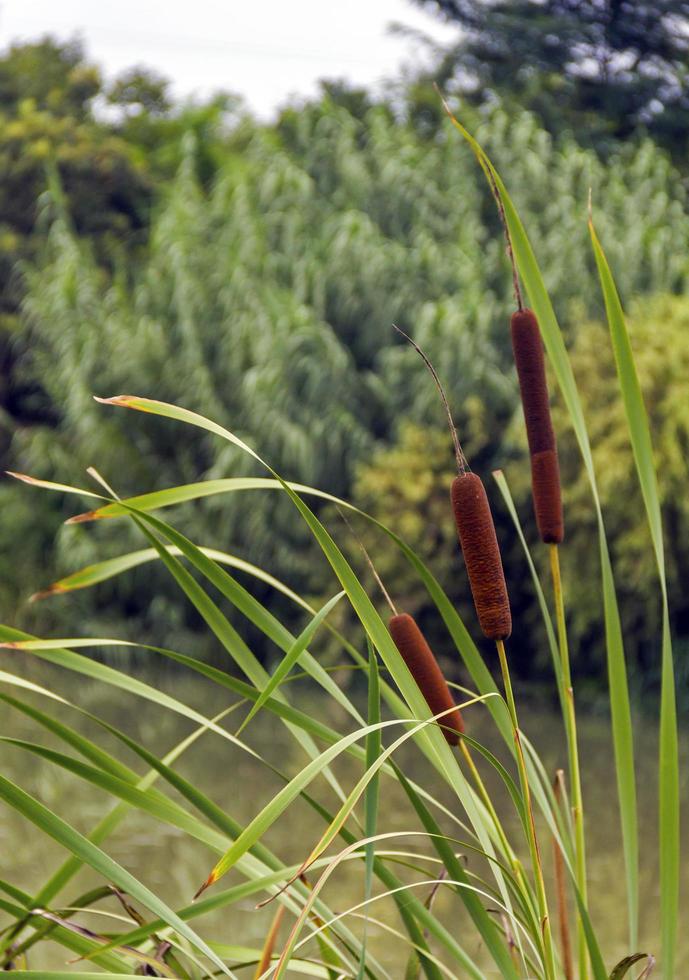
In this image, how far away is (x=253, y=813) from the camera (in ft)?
17.0

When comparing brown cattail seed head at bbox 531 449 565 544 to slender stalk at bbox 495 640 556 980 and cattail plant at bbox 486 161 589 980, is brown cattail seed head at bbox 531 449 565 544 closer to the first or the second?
cattail plant at bbox 486 161 589 980

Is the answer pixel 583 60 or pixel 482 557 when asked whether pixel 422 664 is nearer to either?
pixel 482 557

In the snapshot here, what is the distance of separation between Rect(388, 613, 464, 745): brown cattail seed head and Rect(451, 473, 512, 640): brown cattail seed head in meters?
0.06

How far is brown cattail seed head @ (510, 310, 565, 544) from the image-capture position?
784 millimetres

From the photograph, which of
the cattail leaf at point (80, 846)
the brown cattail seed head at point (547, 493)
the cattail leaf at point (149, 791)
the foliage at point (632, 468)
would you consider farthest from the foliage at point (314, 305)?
the cattail leaf at point (80, 846)

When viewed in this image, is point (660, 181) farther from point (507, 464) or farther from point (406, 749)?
point (406, 749)

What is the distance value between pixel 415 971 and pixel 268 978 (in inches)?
8.3

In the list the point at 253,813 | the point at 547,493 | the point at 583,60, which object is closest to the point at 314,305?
Result: the point at 253,813

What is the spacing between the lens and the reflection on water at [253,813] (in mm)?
3803

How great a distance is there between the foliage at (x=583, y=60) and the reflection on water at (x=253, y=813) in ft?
22.5

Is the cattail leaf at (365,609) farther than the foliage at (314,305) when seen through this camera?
No

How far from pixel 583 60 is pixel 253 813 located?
1023cm

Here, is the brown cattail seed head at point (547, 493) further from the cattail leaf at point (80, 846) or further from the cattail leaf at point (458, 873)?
the cattail leaf at point (80, 846)

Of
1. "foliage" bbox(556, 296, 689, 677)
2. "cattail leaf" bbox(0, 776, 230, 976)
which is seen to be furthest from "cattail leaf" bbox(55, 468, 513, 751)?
"foliage" bbox(556, 296, 689, 677)
